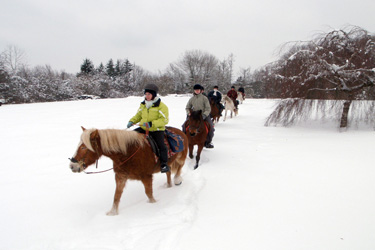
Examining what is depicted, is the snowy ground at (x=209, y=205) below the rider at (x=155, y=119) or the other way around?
below

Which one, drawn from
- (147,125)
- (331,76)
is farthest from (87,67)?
(147,125)

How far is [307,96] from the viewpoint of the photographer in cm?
918

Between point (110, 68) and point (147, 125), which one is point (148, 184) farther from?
point (110, 68)

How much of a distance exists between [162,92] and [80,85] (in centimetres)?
1641

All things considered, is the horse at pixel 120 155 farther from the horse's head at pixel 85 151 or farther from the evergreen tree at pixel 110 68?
the evergreen tree at pixel 110 68

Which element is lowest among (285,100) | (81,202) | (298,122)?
(81,202)

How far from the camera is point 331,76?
864cm

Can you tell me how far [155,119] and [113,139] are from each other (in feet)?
3.17

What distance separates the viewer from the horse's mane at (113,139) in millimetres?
2883

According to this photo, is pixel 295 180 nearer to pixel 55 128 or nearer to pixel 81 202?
pixel 81 202

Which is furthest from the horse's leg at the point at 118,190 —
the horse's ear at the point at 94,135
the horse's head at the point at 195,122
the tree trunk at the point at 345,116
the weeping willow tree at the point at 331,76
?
the tree trunk at the point at 345,116

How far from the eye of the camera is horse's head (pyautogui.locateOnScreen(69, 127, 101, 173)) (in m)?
2.87

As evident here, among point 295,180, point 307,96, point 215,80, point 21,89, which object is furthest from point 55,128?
point 215,80

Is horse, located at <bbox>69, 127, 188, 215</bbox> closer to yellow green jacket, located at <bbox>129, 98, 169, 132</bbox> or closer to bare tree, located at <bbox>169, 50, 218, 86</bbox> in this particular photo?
yellow green jacket, located at <bbox>129, 98, 169, 132</bbox>
